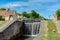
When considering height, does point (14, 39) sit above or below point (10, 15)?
below

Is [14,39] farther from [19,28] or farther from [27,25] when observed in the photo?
[27,25]

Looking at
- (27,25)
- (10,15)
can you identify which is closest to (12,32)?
(27,25)

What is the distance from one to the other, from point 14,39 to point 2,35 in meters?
6.27

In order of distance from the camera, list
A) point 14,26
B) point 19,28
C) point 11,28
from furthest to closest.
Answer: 1. point 19,28
2. point 14,26
3. point 11,28

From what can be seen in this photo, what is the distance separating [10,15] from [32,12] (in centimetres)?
2843

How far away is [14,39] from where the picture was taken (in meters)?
35.6

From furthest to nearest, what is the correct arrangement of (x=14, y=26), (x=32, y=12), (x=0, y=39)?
(x=32, y=12), (x=14, y=26), (x=0, y=39)

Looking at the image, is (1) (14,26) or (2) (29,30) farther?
(2) (29,30)

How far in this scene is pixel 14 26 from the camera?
37531mm

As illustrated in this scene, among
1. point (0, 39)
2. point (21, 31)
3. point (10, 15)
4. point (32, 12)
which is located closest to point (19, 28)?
point (21, 31)

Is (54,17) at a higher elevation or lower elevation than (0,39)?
higher

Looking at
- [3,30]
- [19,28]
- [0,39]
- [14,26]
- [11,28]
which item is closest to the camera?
[0,39]

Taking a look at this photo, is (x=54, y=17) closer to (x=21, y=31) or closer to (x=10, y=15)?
(x=21, y=31)

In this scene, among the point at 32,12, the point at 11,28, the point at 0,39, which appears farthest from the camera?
the point at 32,12
